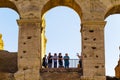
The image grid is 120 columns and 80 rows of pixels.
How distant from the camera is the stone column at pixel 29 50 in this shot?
2183cm

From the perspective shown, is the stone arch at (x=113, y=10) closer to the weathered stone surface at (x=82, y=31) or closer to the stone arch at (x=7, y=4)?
the weathered stone surface at (x=82, y=31)

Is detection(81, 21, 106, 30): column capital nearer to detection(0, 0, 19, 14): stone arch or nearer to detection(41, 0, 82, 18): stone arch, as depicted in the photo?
detection(41, 0, 82, 18): stone arch

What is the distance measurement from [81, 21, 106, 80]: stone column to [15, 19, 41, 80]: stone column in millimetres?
2149

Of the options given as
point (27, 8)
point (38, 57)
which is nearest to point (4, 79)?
point (38, 57)

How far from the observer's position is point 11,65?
23.8 metres

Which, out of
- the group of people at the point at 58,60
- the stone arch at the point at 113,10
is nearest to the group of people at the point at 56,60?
the group of people at the point at 58,60

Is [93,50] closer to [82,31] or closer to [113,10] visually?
[82,31]

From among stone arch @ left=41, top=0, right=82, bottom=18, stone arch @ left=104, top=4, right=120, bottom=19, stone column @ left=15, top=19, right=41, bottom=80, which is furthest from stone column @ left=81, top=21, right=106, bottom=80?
stone column @ left=15, top=19, right=41, bottom=80

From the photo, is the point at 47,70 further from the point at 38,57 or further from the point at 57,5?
the point at 57,5

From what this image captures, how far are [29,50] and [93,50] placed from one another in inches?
118

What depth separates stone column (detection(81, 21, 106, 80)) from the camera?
21.8 meters

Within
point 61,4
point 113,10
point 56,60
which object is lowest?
point 56,60

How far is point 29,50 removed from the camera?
22.2 meters

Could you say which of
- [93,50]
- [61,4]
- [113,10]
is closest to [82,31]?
[93,50]
